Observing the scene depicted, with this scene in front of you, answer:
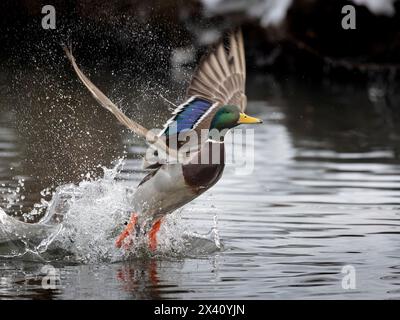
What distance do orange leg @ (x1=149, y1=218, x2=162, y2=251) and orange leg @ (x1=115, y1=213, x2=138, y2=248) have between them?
126mm

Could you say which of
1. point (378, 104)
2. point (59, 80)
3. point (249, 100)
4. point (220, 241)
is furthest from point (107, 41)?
point (220, 241)

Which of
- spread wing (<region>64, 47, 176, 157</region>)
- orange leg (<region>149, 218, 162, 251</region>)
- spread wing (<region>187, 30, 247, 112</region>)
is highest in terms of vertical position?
spread wing (<region>187, 30, 247, 112</region>)

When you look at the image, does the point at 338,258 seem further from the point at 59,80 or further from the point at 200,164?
the point at 59,80

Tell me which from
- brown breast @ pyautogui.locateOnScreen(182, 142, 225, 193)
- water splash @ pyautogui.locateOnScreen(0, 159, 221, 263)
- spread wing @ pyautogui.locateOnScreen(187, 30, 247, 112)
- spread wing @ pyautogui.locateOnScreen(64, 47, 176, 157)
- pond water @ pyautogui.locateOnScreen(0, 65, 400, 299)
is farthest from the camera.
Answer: spread wing @ pyautogui.locateOnScreen(187, 30, 247, 112)

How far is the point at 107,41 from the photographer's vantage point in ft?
55.8

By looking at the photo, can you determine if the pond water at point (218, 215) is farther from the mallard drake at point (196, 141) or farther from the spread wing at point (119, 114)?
the spread wing at point (119, 114)

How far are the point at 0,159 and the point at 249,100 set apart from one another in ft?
27.9

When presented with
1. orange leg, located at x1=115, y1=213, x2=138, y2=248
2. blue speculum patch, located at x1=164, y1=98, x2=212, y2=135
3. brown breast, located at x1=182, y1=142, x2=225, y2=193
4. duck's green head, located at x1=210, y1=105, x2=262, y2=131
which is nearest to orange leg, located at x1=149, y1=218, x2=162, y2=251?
orange leg, located at x1=115, y1=213, x2=138, y2=248

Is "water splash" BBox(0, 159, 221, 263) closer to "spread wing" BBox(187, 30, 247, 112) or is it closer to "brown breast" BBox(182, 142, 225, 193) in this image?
"brown breast" BBox(182, 142, 225, 193)

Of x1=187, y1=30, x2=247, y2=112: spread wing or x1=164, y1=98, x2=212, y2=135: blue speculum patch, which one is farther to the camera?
x1=187, y1=30, x2=247, y2=112: spread wing

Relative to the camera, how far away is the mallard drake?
712 centimetres

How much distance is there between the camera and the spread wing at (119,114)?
22.4 ft

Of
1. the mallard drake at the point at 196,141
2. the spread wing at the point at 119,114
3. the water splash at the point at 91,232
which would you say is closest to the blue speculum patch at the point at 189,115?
the mallard drake at the point at 196,141

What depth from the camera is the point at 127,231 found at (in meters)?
7.37
